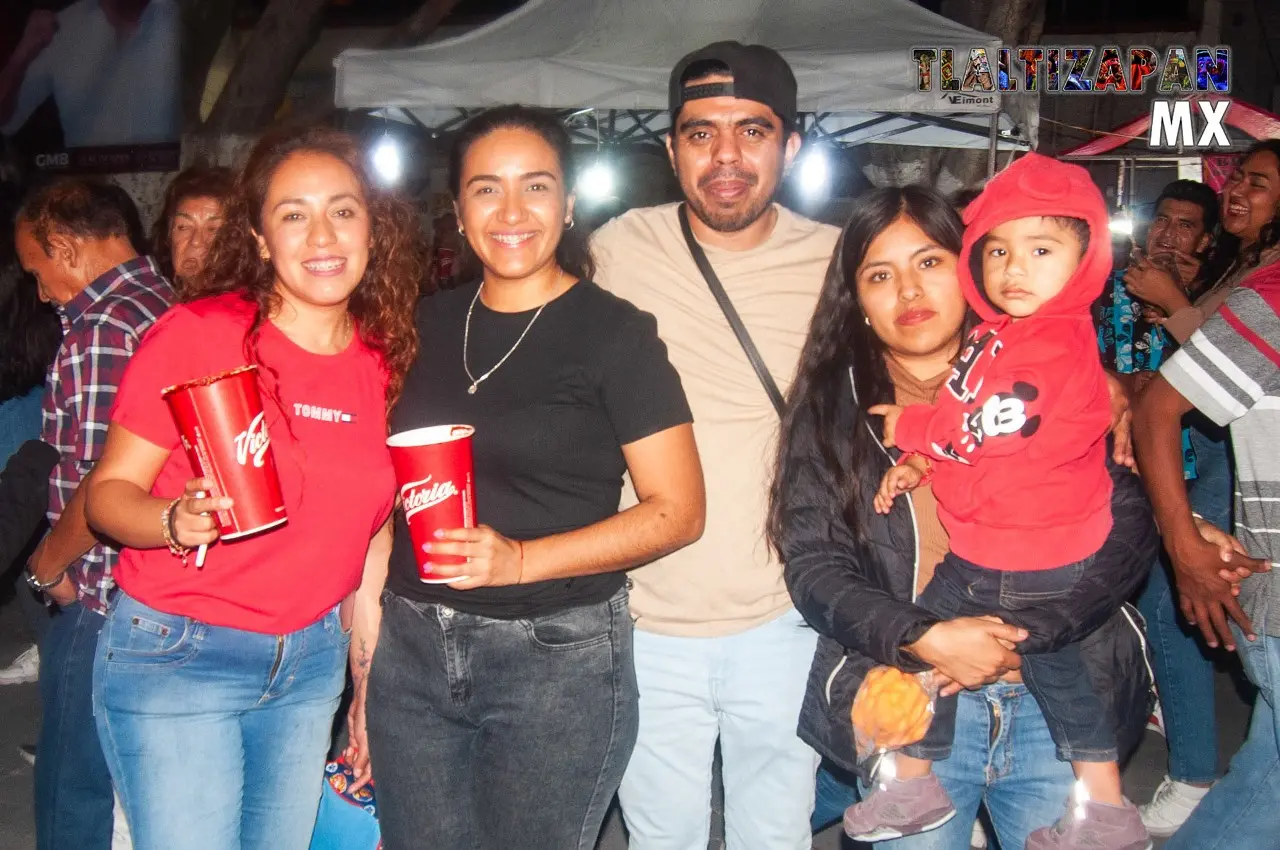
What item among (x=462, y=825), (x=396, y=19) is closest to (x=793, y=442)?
(x=462, y=825)

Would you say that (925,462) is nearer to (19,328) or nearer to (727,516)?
(727,516)

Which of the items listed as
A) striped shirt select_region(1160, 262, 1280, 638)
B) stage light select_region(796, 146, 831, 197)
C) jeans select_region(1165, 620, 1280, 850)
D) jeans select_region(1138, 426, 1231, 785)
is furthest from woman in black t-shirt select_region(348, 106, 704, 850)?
stage light select_region(796, 146, 831, 197)

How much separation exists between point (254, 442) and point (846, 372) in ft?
4.87

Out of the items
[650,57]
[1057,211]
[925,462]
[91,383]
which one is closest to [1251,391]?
[1057,211]

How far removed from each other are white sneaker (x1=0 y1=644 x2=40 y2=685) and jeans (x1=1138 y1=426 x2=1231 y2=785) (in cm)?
600

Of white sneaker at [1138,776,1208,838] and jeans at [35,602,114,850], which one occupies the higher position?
jeans at [35,602,114,850]

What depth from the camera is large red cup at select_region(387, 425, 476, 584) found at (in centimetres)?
212

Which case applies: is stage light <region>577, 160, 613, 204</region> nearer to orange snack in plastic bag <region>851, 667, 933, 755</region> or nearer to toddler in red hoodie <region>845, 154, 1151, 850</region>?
toddler in red hoodie <region>845, 154, 1151, 850</region>

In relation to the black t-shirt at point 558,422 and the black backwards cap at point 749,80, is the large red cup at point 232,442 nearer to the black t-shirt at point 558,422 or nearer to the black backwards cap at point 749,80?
the black t-shirt at point 558,422

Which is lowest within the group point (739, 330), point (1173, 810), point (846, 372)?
point (1173, 810)

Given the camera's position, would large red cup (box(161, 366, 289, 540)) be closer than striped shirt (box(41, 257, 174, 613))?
Yes

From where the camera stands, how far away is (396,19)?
19172 mm

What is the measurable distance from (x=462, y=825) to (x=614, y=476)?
95cm

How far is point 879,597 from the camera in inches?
94.6
